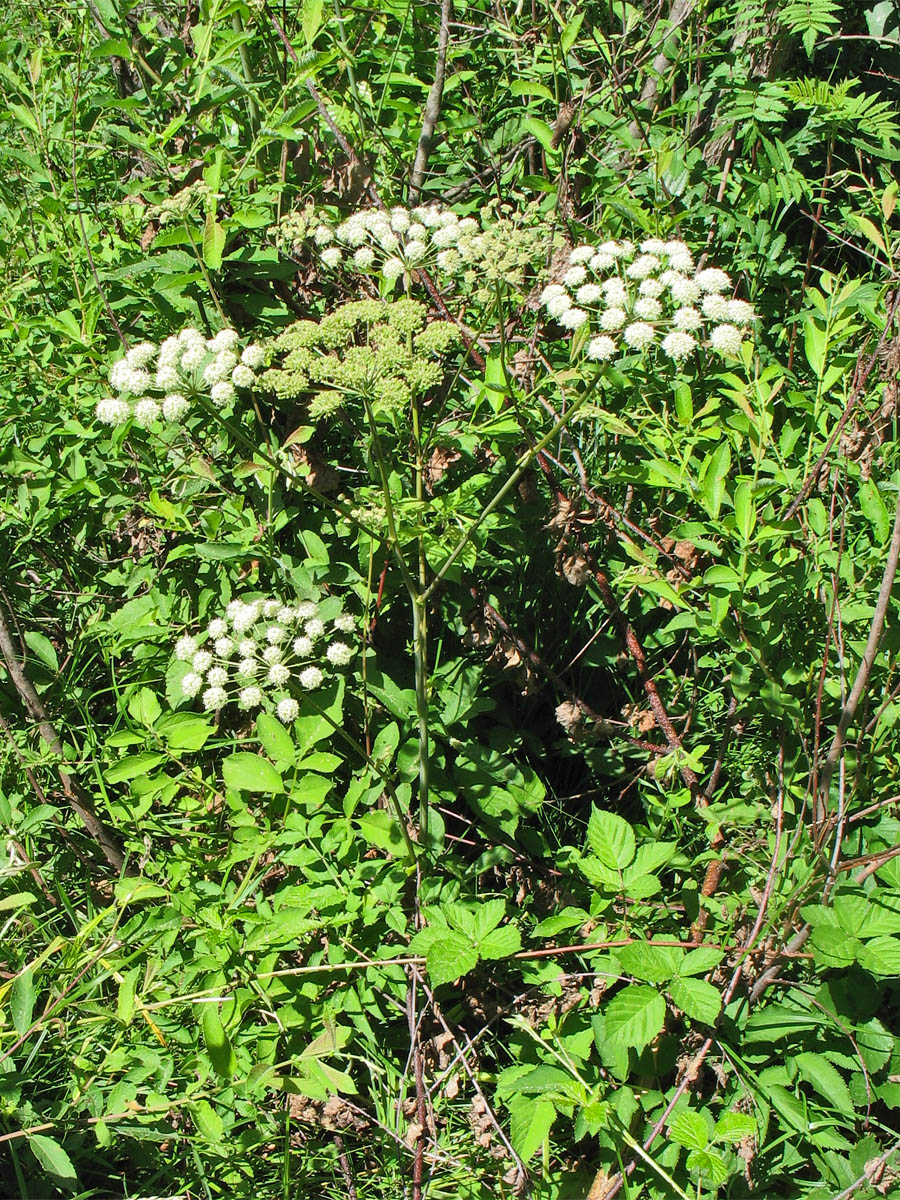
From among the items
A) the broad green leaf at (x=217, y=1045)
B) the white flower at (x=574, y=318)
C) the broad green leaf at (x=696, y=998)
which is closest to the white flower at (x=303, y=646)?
the broad green leaf at (x=217, y=1045)

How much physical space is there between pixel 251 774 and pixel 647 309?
115 cm

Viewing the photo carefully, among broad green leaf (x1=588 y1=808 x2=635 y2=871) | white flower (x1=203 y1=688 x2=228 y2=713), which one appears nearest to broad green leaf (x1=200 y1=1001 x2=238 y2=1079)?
white flower (x1=203 y1=688 x2=228 y2=713)

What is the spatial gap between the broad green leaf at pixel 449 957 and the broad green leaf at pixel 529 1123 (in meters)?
0.25

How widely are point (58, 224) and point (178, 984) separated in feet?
6.66

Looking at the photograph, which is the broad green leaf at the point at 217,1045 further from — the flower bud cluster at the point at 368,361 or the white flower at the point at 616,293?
the white flower at the point at 616,293

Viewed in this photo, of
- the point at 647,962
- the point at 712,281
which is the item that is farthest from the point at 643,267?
the point at 647,962

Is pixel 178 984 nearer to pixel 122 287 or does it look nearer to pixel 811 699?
pixel 811 699

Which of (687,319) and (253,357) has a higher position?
(687,319)

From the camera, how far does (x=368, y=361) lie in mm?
1607

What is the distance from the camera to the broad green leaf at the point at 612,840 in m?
1.80

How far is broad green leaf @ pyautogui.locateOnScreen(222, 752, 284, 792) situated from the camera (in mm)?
1880

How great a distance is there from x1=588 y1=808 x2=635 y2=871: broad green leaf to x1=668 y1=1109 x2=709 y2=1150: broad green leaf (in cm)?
42

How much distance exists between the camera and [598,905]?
1.78 meters

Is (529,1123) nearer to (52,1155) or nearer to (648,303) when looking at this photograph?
(52,1155)
